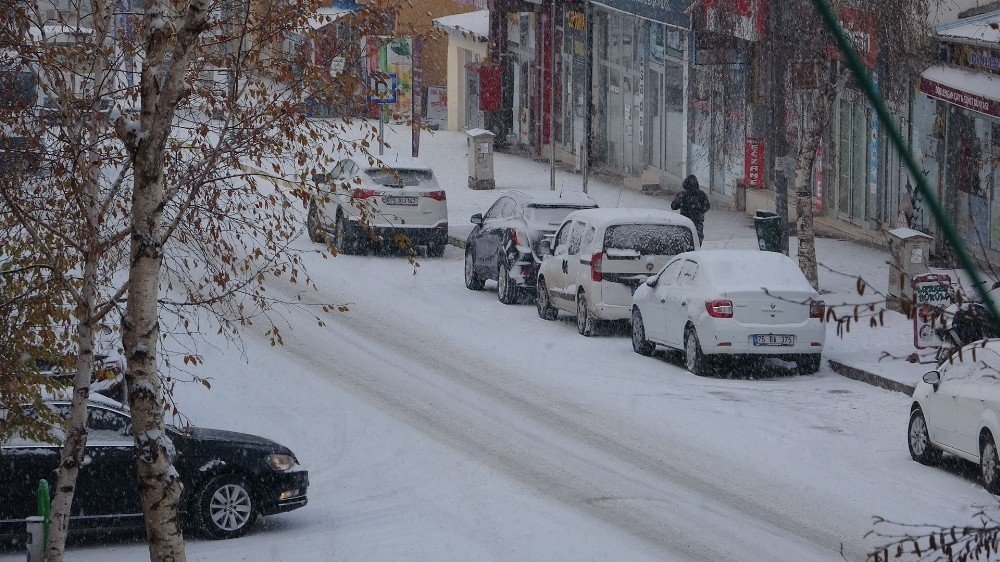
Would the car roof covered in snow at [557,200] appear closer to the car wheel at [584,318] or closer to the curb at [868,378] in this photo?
the car wheel at [584,318]

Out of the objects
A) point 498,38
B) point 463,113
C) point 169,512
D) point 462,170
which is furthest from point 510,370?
point 463,113

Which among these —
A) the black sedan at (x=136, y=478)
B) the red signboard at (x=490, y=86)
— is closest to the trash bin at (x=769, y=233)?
the black sedan at (x=136, y=478)

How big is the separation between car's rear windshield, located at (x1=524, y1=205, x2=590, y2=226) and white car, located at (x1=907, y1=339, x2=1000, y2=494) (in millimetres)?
9645

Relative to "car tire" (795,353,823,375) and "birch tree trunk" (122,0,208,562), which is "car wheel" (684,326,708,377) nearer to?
"car tire" (795,353,823,375)

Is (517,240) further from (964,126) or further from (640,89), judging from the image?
(640,89)

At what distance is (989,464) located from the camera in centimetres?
1172

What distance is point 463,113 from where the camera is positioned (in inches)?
1919

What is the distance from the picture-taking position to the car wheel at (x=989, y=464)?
11.6 meters

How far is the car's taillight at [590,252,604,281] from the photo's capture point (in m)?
19.2

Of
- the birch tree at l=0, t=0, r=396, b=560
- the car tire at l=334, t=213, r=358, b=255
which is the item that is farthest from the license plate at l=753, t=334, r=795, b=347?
the car tire at l=334, t=213, r=358, b=255

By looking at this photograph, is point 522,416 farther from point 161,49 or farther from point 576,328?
point 161,49

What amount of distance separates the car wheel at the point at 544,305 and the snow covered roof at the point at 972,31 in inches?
282

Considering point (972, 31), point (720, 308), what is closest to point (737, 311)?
point (720, 308)

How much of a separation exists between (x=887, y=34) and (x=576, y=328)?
5.97 meters
